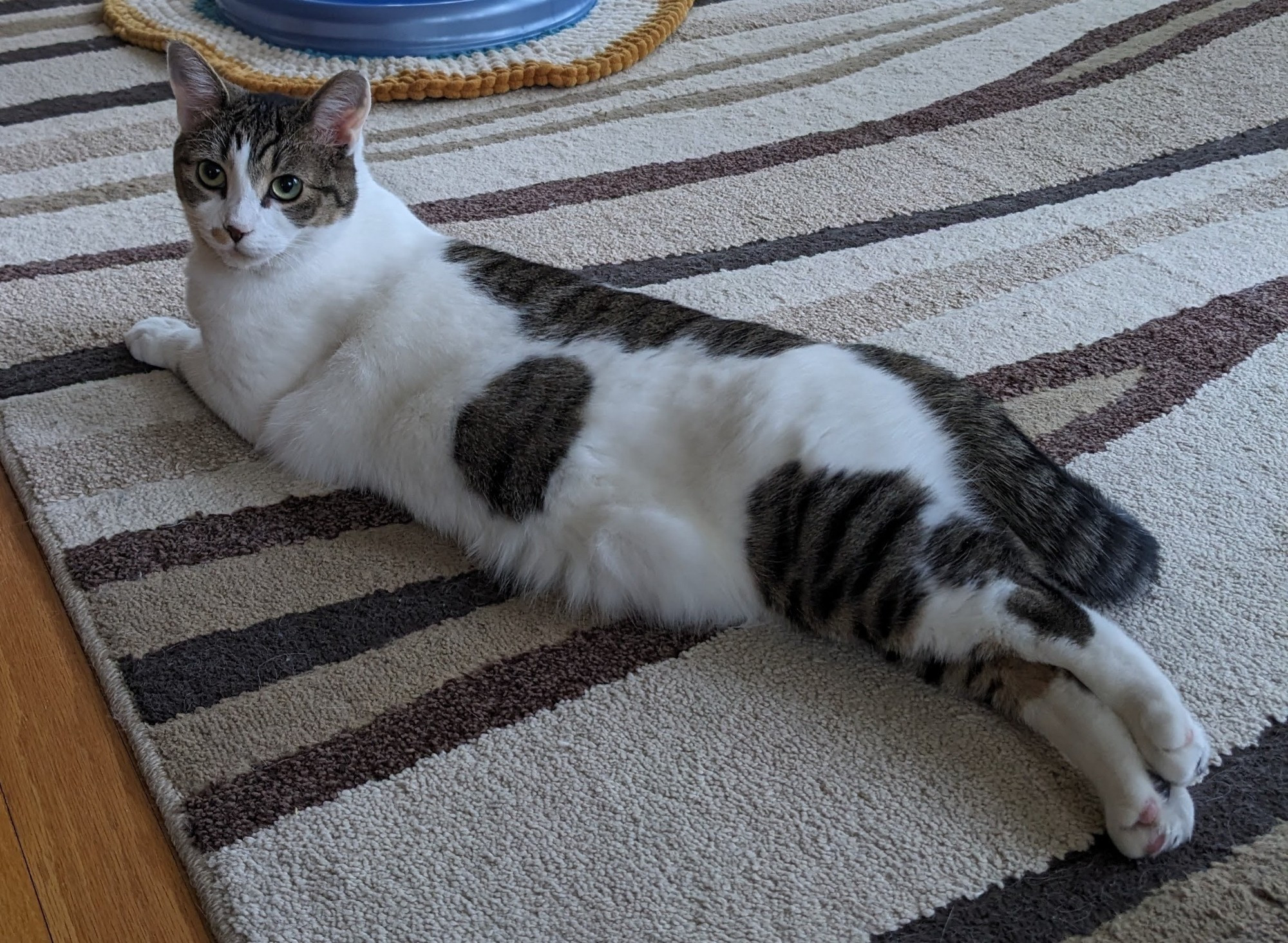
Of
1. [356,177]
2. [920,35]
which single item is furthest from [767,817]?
[920,35]

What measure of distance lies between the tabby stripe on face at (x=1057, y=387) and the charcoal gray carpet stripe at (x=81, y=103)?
4.47 feet

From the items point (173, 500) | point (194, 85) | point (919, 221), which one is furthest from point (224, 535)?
point (919, 221)

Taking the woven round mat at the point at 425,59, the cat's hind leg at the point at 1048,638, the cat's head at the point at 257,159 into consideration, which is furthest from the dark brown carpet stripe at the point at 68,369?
the cat's hind leg at the point at 1048,638

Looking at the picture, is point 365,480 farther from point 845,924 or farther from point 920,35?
point 920,35

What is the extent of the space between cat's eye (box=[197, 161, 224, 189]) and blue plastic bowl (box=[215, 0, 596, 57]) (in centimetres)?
115

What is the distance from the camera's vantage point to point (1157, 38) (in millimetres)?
2496

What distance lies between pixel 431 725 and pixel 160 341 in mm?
800

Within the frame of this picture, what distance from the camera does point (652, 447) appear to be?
1.21 m

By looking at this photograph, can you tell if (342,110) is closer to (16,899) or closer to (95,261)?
(95,261)

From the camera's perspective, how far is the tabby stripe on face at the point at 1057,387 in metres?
1.32

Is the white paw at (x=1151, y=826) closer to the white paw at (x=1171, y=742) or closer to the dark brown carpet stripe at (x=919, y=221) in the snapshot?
the white paw at (x=1171, y=742)

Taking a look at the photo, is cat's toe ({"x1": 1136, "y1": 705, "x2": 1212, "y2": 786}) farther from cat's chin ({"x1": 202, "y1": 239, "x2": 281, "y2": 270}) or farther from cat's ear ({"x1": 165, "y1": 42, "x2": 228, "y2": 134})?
cat's ear ({"x1": 165, "y1": 42, "x2": 228, "y2": 134})

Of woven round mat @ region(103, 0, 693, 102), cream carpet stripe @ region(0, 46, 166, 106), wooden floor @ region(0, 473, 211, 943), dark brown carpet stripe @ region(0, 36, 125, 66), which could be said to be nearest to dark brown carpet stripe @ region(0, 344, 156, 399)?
wooden floor @ region(0, 473, 211, 943)

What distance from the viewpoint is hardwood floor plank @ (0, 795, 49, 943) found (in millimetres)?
966
